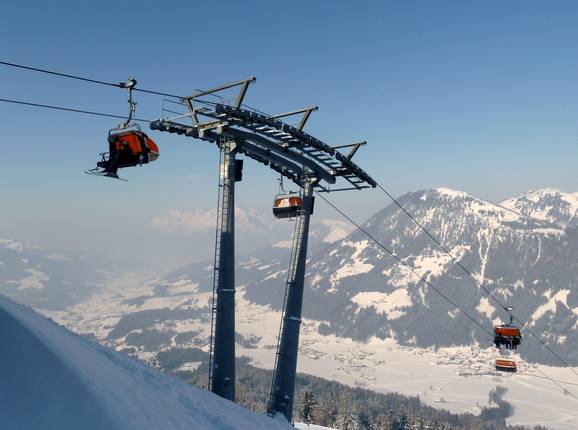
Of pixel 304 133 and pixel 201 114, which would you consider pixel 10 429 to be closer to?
pixel 201 114

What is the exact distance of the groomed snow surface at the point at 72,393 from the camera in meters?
9.12

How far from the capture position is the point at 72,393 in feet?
32.6

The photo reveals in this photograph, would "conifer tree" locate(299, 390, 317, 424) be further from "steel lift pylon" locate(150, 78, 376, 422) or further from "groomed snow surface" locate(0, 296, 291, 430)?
"groomed snow surface" locate(0, 296, 291, 430)

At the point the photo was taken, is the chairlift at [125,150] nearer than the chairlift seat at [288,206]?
Yes

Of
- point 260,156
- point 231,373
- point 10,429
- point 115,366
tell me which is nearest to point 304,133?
point 260,156

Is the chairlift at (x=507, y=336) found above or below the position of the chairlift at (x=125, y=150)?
below

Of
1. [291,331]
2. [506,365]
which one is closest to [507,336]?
[506,365]

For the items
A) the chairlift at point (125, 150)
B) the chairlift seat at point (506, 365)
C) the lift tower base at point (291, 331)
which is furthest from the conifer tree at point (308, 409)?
the chairlift at point (125, 150)

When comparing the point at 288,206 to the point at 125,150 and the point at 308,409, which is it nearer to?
the point at 125,150

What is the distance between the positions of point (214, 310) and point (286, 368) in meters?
6.14

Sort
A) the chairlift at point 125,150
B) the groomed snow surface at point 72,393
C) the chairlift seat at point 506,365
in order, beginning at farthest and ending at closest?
the chairlift seat at point 506,365
the chairlift at point 125,150
the groomed snow surface at point 72,393

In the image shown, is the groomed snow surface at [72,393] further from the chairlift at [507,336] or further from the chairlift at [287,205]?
the chairlift at [507,336]

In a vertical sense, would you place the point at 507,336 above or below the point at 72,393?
above

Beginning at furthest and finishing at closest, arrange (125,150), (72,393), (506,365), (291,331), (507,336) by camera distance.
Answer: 1. (506,365)
2. (507,336)
3. (291,331)
4. (125,150)
5. (72,393)
